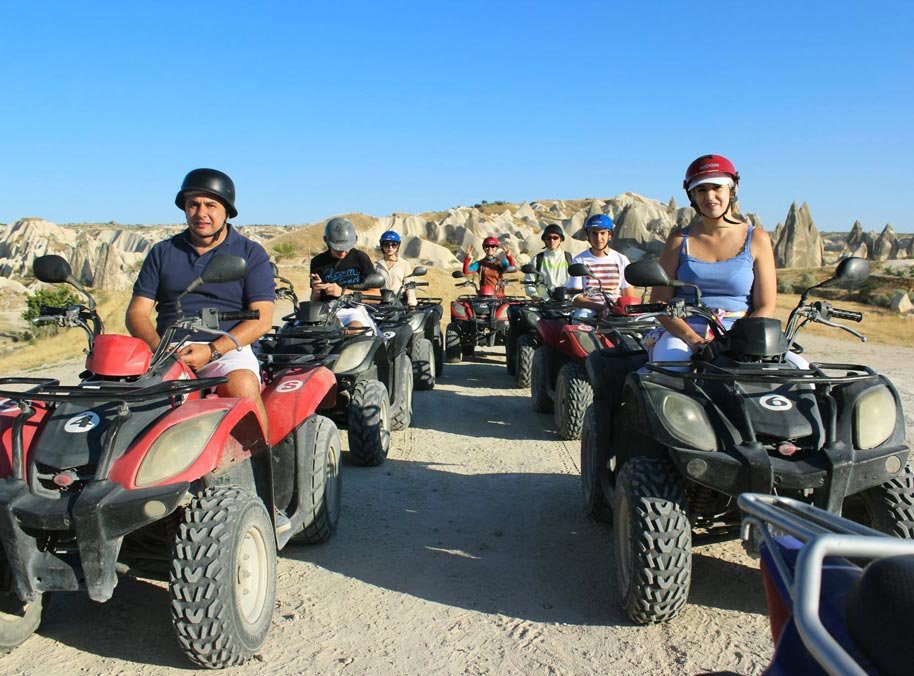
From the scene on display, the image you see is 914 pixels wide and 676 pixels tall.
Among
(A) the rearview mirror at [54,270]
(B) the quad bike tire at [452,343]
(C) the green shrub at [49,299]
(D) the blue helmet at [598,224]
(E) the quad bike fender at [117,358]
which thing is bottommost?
(C) the green shrub at [49,299]

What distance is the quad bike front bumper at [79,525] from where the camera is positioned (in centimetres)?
275

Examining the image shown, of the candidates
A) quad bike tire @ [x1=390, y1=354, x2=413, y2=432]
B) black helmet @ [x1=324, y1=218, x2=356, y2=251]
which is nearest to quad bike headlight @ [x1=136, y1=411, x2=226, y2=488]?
quad bike tire @ [x1=390, y1=354, x2=413, y2=432]

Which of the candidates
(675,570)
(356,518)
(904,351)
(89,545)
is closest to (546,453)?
(356,518)

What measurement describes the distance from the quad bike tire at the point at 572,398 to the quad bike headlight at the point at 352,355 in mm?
1815

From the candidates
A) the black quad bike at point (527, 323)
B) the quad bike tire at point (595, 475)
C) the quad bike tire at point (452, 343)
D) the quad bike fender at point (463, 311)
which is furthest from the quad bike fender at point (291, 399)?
the quad bike tire at point (452, 343)

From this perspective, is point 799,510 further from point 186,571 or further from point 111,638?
point 111,638

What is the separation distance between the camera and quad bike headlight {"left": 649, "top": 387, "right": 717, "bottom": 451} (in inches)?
133

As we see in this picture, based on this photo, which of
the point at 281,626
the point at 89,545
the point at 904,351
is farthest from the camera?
the point at 904,351

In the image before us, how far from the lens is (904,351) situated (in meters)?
14.3

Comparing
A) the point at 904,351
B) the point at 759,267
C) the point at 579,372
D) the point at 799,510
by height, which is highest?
the point at 759,267

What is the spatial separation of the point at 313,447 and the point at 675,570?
6.56ft

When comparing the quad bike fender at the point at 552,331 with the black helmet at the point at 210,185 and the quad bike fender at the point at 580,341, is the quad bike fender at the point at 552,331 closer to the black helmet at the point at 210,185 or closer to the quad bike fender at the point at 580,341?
the quad bike fender at the point at 580,341

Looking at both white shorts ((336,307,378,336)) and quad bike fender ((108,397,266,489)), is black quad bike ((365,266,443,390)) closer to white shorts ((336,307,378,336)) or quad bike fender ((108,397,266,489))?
white shorts ((336,307,378,336))

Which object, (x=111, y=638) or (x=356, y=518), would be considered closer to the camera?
(x=111, y=638)
